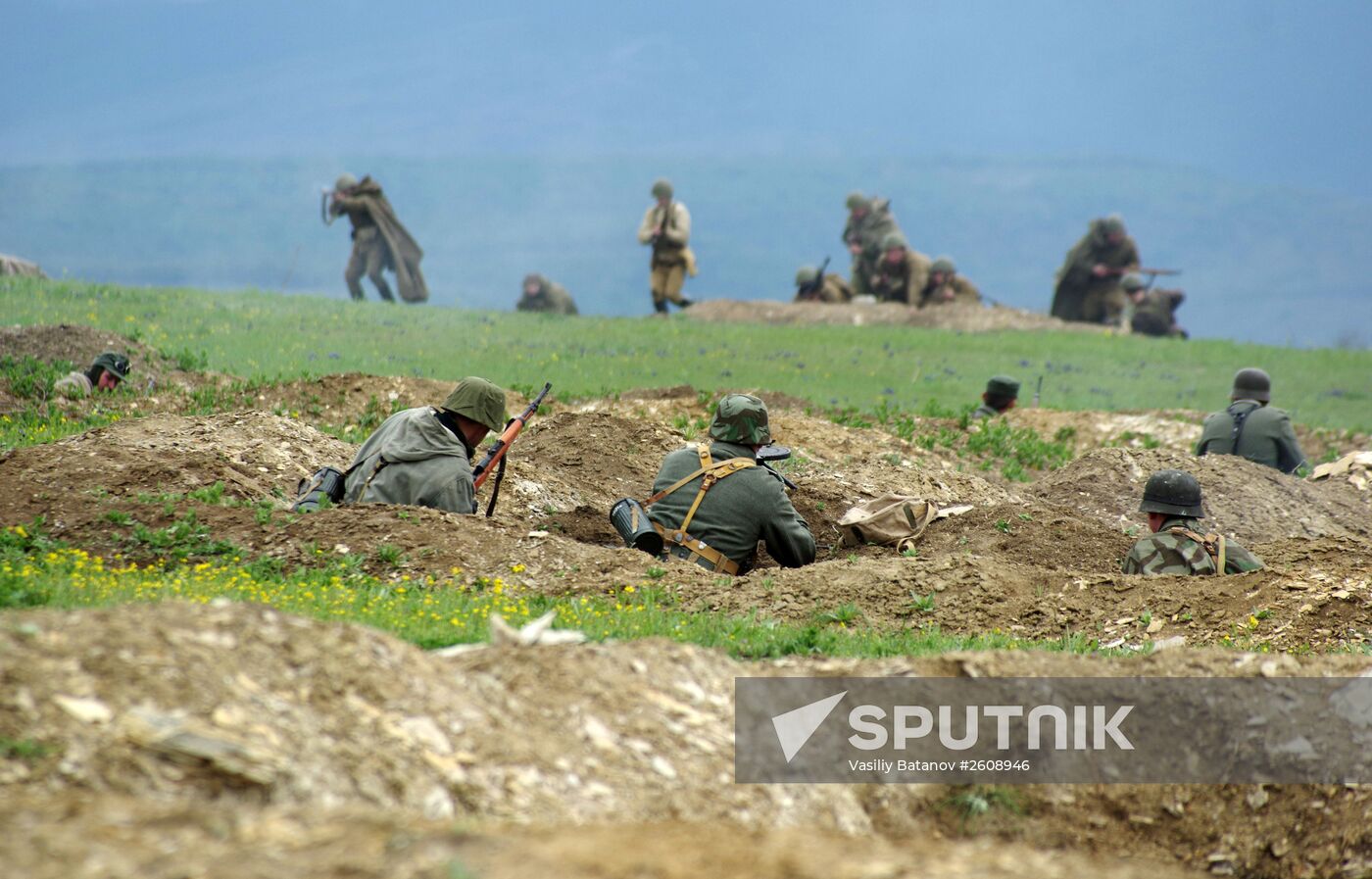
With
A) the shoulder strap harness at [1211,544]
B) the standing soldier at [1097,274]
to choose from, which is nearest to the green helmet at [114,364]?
the shoulder strap harness at [1211,544]

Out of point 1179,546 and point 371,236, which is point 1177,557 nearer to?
point 1179,546

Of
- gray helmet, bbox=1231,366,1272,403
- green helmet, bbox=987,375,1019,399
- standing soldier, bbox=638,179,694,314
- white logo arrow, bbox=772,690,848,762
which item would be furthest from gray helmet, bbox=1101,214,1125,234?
white logo arrow, bbox=772,690,848,762

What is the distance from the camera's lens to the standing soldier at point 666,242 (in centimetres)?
3161

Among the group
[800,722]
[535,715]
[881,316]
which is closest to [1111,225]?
[881,316]

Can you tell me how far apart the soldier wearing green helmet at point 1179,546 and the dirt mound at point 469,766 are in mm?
2837

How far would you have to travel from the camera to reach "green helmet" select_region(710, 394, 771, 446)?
A: 32.4 ft

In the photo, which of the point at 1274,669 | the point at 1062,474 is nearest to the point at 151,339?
the point at 1062,474

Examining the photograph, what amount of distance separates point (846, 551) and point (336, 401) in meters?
6.49

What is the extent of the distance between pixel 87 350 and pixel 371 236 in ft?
52.8

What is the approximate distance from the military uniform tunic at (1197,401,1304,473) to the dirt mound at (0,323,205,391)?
1150cm

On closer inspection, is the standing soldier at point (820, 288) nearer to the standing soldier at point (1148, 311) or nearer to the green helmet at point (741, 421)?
the standing soldier at point (1148, 311)

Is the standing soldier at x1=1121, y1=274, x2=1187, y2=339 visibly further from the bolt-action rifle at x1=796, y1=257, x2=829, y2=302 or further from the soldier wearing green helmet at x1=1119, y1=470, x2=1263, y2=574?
the soldier wearing green helmet at x1=1119, y1=470, x2=1263, y2=574

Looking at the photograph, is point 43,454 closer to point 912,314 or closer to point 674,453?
point 674,453

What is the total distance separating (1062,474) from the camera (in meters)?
14.9
